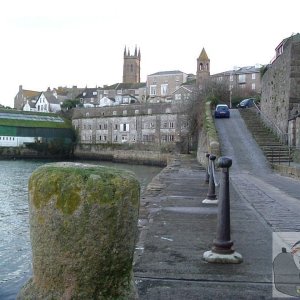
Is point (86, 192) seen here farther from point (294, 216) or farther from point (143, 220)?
point (294, 216)

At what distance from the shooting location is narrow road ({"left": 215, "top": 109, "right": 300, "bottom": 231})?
8816 millimetres

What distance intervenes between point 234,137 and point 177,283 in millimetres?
27832

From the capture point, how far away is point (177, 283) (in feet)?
15.1

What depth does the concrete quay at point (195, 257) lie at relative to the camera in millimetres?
4406

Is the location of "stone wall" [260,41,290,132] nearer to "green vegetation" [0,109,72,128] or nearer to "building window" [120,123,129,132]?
"building window" [120,123,129,132]

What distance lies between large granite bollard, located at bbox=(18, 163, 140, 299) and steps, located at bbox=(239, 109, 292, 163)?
22.4 metres

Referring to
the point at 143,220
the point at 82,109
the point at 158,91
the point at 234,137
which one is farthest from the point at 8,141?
the point at 143,220

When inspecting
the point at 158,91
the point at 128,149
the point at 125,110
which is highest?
the point at 158,91

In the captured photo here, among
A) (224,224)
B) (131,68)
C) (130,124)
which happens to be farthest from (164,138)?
(131,68)

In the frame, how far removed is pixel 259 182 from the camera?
17500 millimetres

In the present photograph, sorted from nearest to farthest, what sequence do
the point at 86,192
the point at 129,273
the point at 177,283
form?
the point at 86,192
the point at 129,273
the point at 177,283

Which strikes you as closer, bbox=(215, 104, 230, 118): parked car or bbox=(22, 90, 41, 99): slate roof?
bbox=(215, 104, 230, 118): parked car

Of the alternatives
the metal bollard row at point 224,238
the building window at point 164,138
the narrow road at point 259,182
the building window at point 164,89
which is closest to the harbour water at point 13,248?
the narrow road at point 259,182

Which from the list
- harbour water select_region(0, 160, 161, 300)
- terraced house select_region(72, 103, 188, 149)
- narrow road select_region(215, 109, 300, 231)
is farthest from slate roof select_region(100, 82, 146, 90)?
harbour water select_region(0, 160, 161, 300)
